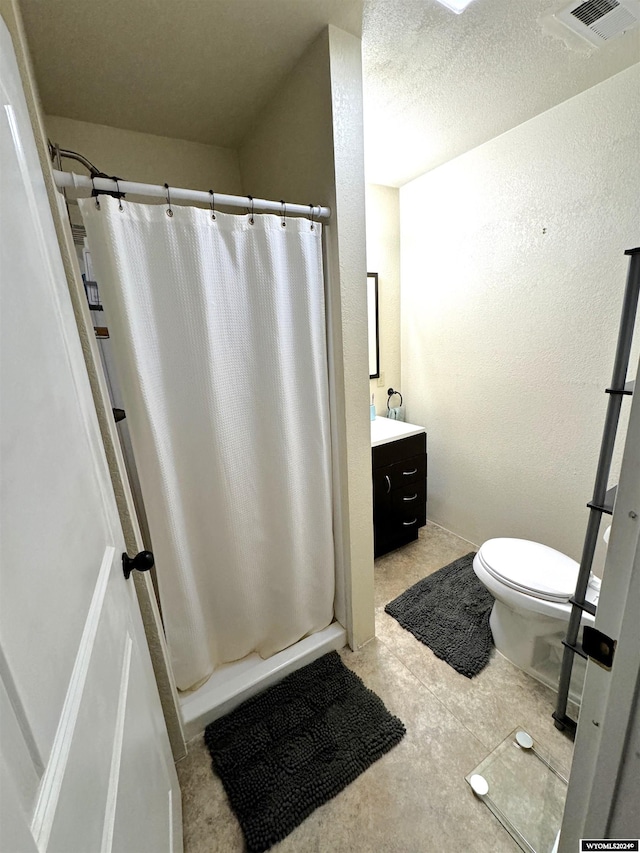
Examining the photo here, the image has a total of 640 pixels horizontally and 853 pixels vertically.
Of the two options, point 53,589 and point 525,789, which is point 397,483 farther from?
point 53,589

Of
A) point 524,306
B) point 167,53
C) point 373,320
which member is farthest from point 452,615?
point 167,53

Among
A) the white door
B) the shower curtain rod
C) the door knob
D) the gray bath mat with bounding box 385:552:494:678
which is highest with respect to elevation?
the shower curtain rod

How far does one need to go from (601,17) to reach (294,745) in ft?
8.70

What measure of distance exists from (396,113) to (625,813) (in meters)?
2.24

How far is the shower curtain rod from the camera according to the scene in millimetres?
939

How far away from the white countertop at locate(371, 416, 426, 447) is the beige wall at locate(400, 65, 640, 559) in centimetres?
28

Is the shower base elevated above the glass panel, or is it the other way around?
the shower base

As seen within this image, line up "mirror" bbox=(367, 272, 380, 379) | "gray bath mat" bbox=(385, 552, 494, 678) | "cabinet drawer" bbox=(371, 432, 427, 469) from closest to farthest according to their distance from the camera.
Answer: "gray bath mat" bbox=(385, 552, 494, 678) → "cabinet drawer" bbox=(371, 432, 427, 469) → "mirror" bbox=(367, 272, 380, 379)

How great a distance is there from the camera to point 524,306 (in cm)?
184

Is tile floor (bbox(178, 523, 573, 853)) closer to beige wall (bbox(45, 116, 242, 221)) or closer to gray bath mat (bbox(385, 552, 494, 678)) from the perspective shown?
gray bath mat (bbox(385, 552, 494, 678))

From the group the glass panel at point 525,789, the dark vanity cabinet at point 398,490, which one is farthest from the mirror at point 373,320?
the glass panel at point 525,789

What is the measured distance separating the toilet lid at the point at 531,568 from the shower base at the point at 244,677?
2.52 feet

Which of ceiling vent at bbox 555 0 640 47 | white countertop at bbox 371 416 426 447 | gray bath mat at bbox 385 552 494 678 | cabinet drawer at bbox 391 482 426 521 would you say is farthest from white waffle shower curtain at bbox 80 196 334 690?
ceiling vent at bbox 555 0 640 47

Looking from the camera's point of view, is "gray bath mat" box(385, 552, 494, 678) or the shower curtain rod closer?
the shower curtain rod
